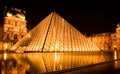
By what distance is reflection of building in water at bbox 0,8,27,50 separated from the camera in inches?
2584

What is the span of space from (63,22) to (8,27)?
3747 cm

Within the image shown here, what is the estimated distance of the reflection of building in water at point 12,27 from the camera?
215ft

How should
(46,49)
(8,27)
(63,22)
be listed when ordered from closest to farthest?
(46,49) < (63,22) < (8,27)

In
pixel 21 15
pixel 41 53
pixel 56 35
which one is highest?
pixel 21 15

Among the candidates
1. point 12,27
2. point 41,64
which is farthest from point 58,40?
point 12,27

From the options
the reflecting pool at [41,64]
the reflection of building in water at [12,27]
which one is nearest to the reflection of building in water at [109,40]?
the reflection of building in water at [12,27]

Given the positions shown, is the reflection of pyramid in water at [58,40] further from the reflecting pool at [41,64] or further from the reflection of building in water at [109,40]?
the reflection of building in water at [109,40]

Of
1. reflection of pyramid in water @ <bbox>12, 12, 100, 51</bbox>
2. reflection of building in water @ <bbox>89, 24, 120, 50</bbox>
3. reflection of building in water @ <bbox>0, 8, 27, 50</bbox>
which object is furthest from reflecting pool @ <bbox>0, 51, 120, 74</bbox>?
reflection of building in water @ <bbox>89, 24, 120, 50</bbox>

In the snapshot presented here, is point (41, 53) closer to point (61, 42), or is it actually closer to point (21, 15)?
point (61, 42)

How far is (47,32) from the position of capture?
1208 inches

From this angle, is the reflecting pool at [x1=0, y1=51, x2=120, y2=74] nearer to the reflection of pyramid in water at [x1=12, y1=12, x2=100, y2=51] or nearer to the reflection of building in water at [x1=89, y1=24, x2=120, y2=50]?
the reflection of pyramid in water at [x1=12, y1=12, x2=100, y2=51]

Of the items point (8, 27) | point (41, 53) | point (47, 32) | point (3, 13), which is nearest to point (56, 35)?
point (47, 32)

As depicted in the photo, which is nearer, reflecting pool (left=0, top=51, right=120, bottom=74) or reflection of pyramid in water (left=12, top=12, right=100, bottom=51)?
reflecting pool (left=0, top=51, right=120, bottom=74)

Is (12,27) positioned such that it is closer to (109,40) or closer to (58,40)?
(109,40)
